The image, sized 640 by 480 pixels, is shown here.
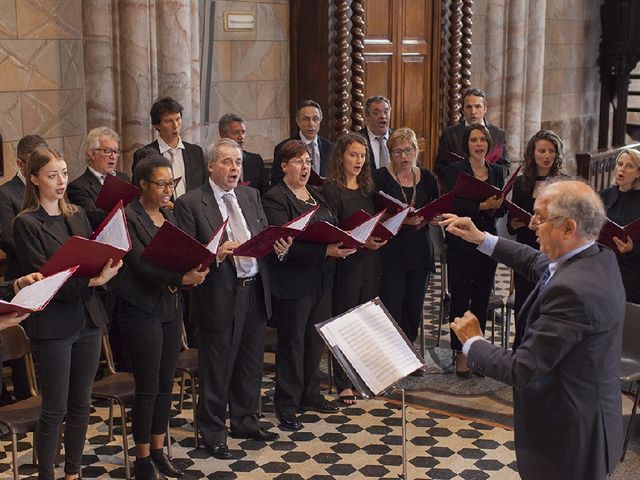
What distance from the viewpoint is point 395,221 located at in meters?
6.27

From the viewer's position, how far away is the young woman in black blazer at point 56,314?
484 centimetres

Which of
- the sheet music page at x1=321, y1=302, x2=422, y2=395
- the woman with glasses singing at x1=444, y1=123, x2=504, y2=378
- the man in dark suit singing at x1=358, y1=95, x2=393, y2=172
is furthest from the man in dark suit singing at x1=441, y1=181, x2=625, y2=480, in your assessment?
the man in dark suit singing at x1=358, y1=95, x2=393, y2=172

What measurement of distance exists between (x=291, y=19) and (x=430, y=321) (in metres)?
3.24

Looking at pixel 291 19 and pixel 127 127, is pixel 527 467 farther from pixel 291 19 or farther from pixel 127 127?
pixel 291 19

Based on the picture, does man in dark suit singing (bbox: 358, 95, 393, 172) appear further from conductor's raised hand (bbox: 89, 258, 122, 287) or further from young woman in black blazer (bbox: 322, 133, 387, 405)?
conductor's raised hand (bbox: 89, 258, 122, 287)

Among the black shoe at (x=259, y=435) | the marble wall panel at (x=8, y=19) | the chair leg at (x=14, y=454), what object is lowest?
the black shoe at (x=259, y=435)

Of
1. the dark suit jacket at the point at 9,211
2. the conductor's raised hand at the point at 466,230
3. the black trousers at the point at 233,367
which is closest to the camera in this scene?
the conductor's raised hand at the point at 466,230

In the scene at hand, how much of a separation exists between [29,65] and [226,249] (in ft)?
9.39

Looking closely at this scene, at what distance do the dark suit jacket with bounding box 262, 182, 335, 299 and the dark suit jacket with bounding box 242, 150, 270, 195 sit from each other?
1206mm

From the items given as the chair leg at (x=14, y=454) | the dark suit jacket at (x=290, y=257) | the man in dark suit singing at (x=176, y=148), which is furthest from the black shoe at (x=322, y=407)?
the chair leg at (x=14, y=454)

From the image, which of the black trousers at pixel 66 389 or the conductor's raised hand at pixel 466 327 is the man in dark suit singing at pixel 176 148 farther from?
the conductor's raised hand at pixel 466 327

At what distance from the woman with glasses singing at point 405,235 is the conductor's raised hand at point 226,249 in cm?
153

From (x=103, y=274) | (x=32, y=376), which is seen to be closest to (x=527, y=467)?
(x=103, y=274)

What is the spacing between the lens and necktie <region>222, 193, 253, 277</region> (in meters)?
5.74
